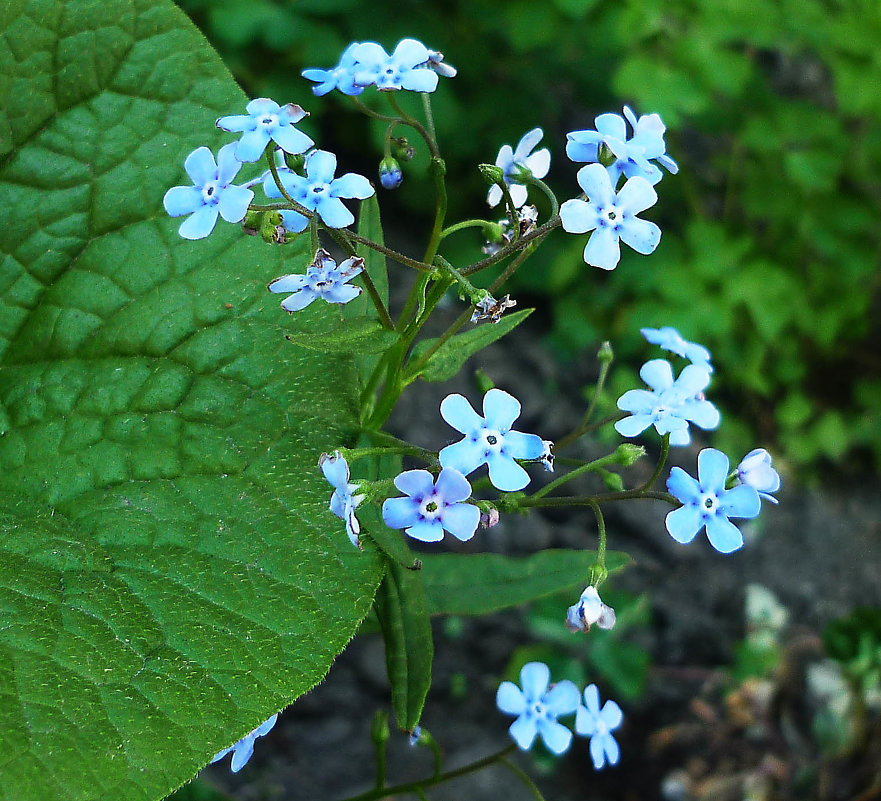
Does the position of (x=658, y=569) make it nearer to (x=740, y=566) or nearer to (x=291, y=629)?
(x=740, y=566)

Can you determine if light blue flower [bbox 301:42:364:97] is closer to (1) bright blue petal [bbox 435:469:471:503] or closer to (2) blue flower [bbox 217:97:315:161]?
(2) blue flower [bbox 217:97:315:161]

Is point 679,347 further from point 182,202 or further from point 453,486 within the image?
point 182,202

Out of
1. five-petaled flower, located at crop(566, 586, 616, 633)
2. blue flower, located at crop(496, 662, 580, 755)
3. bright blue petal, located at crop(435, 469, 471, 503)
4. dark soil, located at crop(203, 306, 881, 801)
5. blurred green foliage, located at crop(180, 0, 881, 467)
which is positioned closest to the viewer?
bright blue petal, located at crop(435, 469, 471, 503)

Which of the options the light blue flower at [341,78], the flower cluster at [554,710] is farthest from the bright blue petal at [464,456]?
the flower cluster at [554,710]

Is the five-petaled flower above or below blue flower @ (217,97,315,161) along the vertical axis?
below

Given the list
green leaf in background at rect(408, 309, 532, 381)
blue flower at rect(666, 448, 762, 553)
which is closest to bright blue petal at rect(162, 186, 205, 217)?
A: green leaf in background at rect(408, 309, 532, 381)

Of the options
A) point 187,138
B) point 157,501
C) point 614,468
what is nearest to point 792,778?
point 614,468

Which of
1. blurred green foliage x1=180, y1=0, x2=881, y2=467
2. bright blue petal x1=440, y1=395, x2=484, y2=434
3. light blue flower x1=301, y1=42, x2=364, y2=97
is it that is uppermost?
light blue flower x1=301, y1=42, x2=364, y2=97
